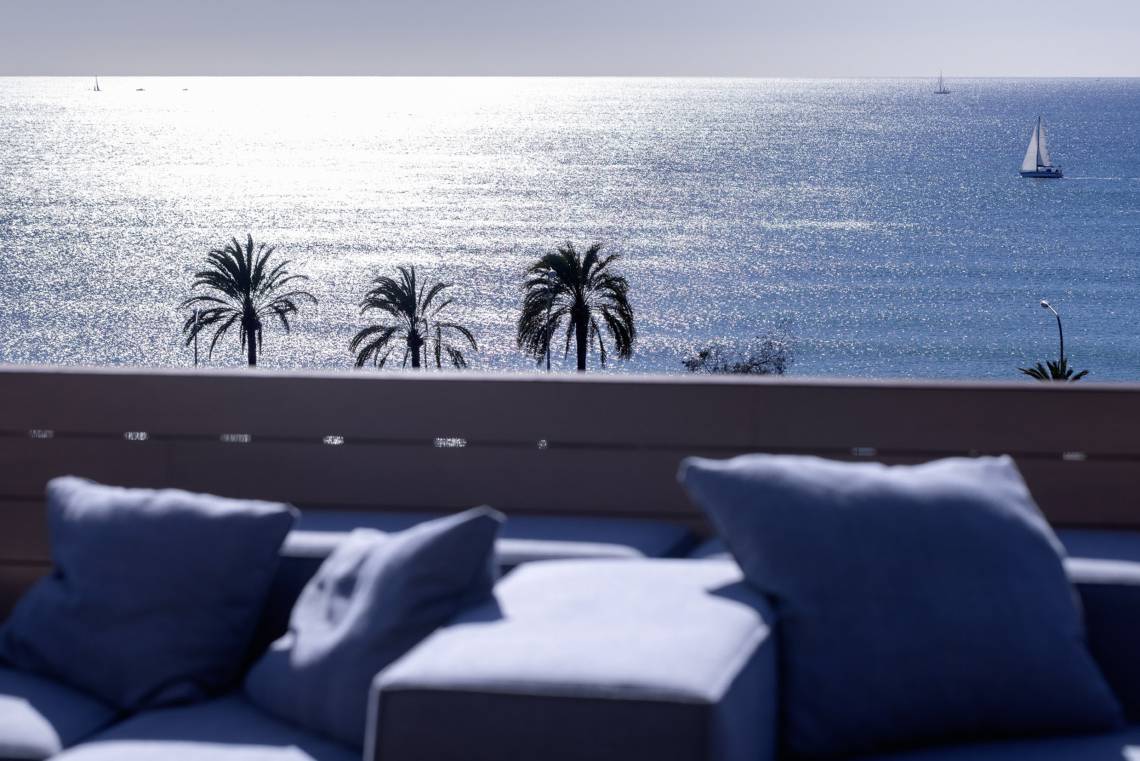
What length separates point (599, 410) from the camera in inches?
107

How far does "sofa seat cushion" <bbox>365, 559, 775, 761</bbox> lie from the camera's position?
1.29 m

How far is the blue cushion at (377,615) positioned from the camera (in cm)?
176

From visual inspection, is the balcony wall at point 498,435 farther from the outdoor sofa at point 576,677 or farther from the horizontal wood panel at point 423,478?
the outdoor sofa at point 576,677

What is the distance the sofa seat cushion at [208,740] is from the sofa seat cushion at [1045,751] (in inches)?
30.2

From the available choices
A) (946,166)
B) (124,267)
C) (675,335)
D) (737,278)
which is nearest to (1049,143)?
(946,166)

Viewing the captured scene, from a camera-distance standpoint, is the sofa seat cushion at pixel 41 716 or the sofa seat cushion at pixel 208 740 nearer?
the sofa seat cushion at pixel 208 740

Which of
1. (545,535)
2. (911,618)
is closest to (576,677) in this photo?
(911,618)

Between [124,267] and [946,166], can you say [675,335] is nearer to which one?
[124,267]

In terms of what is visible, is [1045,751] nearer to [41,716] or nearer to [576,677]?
[576,677]

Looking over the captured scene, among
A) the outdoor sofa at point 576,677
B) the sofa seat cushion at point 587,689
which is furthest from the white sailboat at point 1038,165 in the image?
the sofa seat cushion at point 587,689

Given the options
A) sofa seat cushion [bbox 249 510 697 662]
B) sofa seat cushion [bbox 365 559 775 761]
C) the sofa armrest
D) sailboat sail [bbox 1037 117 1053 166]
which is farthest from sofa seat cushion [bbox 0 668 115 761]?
sailboat sail [bbox 1037 117 1053 166]

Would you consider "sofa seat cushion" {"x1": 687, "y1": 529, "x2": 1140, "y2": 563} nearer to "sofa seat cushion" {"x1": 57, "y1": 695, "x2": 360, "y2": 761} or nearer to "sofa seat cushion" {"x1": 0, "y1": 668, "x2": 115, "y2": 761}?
"sofa seat cushion" {"x1": 57, "y1": 695, "x2": 360, "y2": 761}

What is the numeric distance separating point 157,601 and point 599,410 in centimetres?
102

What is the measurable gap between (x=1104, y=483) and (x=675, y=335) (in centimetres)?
3353
